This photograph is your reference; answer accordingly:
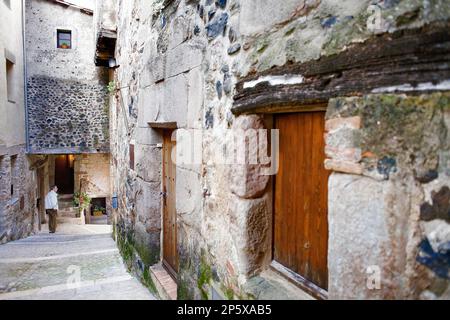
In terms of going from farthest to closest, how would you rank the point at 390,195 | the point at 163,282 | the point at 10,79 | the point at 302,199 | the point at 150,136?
the point at 10,79, the point at 150,136, the point at 163,282, the point at 302,199, the point at 390,195

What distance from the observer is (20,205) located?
8.01m

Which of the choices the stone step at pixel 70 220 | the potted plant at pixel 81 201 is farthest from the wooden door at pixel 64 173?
the stone step at pixel 70 220

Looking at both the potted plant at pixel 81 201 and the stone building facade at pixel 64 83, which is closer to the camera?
the stone building facade at pixel 64 83

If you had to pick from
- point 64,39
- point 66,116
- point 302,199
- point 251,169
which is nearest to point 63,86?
point 66,116

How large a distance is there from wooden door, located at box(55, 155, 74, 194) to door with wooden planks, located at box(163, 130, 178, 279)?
51.1 ft

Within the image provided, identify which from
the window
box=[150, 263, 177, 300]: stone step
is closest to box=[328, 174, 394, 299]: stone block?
box=[150, 263, 177, 300]: stone step

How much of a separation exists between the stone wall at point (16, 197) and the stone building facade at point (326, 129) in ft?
18.0

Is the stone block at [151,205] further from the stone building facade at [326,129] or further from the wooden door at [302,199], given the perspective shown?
the wooden door at [302,199]

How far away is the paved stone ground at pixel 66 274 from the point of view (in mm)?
3428

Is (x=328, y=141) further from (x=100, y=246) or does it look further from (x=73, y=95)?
(x=73, y=95)

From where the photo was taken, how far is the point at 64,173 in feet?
58.8

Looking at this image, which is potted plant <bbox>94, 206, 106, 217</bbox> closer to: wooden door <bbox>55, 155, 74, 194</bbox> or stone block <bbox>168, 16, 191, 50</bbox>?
wooden door <bbox>55, 155, 74, 194</bbox>

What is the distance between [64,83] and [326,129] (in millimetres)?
9842

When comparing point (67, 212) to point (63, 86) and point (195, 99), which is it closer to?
point (63, 86)
